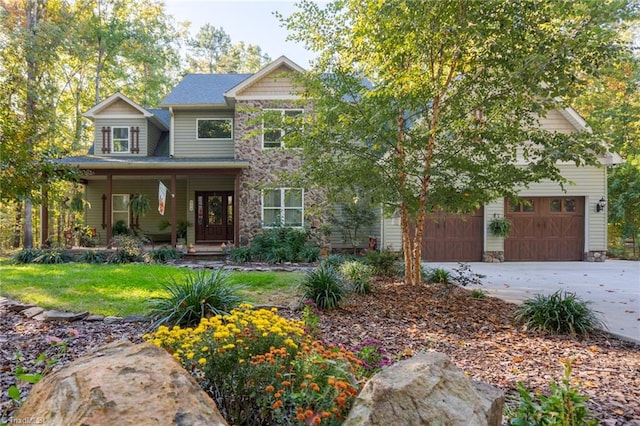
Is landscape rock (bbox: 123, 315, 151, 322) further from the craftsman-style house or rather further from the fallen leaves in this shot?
the craftsman-style house

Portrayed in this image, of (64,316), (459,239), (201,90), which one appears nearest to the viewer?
(64,316)

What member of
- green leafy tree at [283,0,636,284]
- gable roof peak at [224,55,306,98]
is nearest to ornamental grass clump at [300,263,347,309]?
green leafy tree at [283,0,636,284]

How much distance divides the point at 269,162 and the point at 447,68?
7947mm

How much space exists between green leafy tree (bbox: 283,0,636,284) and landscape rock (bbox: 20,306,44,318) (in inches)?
177

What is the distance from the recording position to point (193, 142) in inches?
552

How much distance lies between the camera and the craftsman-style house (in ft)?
41.1

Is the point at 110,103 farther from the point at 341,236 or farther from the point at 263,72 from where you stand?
the point at 341,236

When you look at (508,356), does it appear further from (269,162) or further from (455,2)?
(269,162)

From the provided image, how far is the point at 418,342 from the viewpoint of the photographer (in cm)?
433

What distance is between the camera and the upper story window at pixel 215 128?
14.1 metres

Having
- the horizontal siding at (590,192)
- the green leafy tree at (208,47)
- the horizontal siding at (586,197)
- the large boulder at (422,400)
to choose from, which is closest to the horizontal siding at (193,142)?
the horizontal siding at (586,197)

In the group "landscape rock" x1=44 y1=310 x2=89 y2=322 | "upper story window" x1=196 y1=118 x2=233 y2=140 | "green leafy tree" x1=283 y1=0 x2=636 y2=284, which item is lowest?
"landscape rock" x1=44 y1=310 x2=89 y2=322

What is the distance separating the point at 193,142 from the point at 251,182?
10.0ft

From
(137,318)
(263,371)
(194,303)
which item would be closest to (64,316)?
(137,318)
